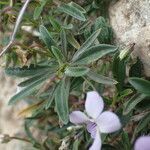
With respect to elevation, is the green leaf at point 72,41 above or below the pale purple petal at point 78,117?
above

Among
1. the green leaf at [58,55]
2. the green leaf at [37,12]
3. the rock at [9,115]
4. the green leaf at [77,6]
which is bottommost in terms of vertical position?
the rock at [9,115]

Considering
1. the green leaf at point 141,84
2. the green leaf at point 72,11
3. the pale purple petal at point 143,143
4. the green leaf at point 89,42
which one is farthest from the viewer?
the green leaf at point 72,11

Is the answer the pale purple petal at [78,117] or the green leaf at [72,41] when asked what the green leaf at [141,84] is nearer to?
the pale purple petal at [78,117]

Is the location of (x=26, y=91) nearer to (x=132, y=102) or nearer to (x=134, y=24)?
(x=132, y=102)

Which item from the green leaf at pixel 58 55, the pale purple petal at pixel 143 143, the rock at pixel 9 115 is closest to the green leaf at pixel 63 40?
the green leaf at pixel 58 55

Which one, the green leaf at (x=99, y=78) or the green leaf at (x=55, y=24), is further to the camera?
the green leaf at (x=55, y=24)

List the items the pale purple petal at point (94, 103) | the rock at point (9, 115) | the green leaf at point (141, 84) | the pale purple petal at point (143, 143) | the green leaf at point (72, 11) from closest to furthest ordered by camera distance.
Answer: the pale purple petal at point (143, 143) < the pale purple petal at point (94, 103) < the green leaf at point (141, 84) < the green leaf at point (72, 11) < the rock at point (9, 115)

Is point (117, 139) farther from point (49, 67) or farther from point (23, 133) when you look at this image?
point (23, 133)
